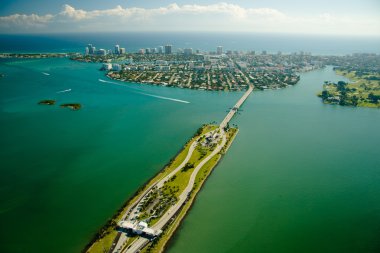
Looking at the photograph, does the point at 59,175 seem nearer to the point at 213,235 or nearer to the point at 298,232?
Result: the point at 213,235

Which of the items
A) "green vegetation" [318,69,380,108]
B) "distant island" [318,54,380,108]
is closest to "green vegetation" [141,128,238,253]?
"green vegetation" [318,69,380,108]

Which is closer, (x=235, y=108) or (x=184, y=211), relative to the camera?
(x=184, y=211)

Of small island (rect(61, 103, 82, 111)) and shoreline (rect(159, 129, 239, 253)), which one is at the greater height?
small island (rect(61, 103, 82, 111))

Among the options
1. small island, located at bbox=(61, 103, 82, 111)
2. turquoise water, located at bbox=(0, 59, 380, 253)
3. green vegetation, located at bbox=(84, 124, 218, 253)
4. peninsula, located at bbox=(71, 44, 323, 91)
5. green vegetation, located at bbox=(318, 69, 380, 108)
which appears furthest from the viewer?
peninsula, located at bbox=(71, 44, 323, 91)

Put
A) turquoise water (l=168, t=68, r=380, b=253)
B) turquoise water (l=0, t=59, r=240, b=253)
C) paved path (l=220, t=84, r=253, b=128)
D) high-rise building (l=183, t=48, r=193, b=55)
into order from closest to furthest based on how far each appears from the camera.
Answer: turquoise water (l=168, t=68, r=380, b=253) < turquoise water (l=0, t=59, r=240, b=253) < paved path (l=220, t=84, r=253, b=128) < high-rise building (l=183, t=48, r=193, b=55)

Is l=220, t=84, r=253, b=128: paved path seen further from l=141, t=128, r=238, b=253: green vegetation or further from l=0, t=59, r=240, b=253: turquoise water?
l=141, t=128, r=238, b=253: green vegetation

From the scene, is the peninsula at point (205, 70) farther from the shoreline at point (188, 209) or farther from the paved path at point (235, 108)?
the shoreline at point (188, 209)


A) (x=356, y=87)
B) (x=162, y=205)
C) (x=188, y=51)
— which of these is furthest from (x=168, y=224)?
(x=188, y=51)

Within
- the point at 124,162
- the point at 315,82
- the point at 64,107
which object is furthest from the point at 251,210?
the point at 315,82

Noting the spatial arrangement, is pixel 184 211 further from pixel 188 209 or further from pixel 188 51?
pixel 188 51
